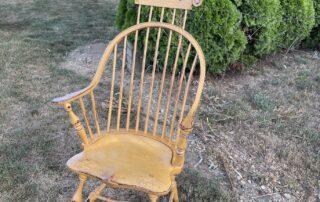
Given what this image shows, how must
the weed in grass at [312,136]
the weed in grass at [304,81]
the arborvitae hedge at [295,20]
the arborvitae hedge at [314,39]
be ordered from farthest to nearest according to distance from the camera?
the arborvitae hedge at [314,39] < the arborvitae hedge at [295,20] < the weed in grass at [304,81] < the weed in grass at [312,136]

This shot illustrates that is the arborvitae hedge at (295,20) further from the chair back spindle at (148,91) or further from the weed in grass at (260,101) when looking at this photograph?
the chair back spindle at (148,91)

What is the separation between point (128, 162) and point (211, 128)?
1.37m

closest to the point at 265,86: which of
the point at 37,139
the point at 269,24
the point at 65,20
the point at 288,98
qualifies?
the point at 288,98

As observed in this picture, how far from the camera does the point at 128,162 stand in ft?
5.94

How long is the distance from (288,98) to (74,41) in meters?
3.08

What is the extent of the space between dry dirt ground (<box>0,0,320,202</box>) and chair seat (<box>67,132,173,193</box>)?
1.69 ft

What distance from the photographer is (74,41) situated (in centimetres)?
502

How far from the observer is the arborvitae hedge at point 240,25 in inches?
134

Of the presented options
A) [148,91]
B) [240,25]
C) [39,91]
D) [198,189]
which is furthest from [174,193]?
[240,25]

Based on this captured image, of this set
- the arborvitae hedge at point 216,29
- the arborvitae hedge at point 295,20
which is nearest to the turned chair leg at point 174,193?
the arborvitae hedge at point 216,29

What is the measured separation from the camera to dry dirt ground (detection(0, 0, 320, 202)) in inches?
94.7

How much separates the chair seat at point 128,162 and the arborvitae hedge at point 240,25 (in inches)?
68.2

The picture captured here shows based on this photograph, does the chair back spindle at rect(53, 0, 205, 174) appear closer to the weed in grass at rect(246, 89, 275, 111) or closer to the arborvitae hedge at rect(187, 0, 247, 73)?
the arborvitae hedge at rect(187, 0, 247, 73)

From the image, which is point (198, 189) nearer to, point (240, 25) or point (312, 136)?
point (312, 136)
